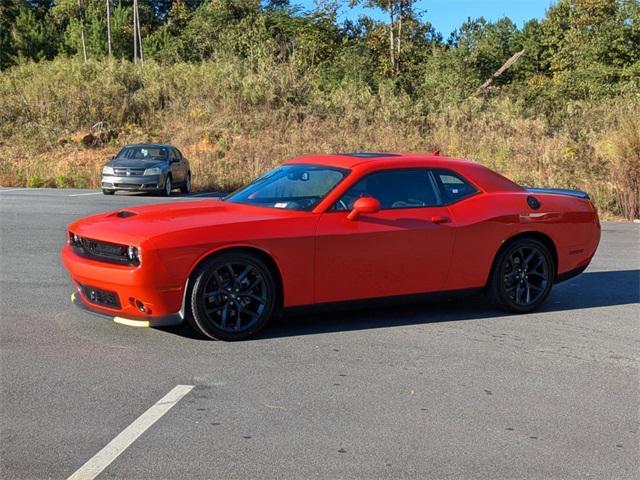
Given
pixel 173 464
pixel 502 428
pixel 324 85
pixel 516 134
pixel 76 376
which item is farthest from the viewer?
pixel 324 85

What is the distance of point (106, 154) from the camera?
1245 inches

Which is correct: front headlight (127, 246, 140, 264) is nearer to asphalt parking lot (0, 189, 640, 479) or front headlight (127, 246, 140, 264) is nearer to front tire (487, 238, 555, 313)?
asphalt parking lot (0, 189, 640, 479)

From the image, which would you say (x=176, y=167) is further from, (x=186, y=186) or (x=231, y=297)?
(x=231, y=297)

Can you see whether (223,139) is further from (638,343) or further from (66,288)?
(638,343)

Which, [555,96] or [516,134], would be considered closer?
[516,134]

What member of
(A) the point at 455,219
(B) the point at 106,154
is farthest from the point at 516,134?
(A) the point at 455,219

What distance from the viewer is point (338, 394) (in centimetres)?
513

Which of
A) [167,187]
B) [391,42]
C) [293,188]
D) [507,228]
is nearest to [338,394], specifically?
[293,188]

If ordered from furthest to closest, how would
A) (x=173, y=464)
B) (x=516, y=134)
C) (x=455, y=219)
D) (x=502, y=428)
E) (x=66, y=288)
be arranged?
(x=516, y=134) < (x=66, y=288) < (x=455, y=219) < (x=502, y=428) < (x=173, y=464)

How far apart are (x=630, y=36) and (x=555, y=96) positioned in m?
4.23

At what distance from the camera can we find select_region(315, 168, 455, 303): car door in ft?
21.6

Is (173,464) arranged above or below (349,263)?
below

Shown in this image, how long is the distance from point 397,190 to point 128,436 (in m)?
3.50

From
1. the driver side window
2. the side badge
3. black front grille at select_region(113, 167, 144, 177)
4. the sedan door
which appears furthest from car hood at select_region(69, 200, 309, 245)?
the sedan door
